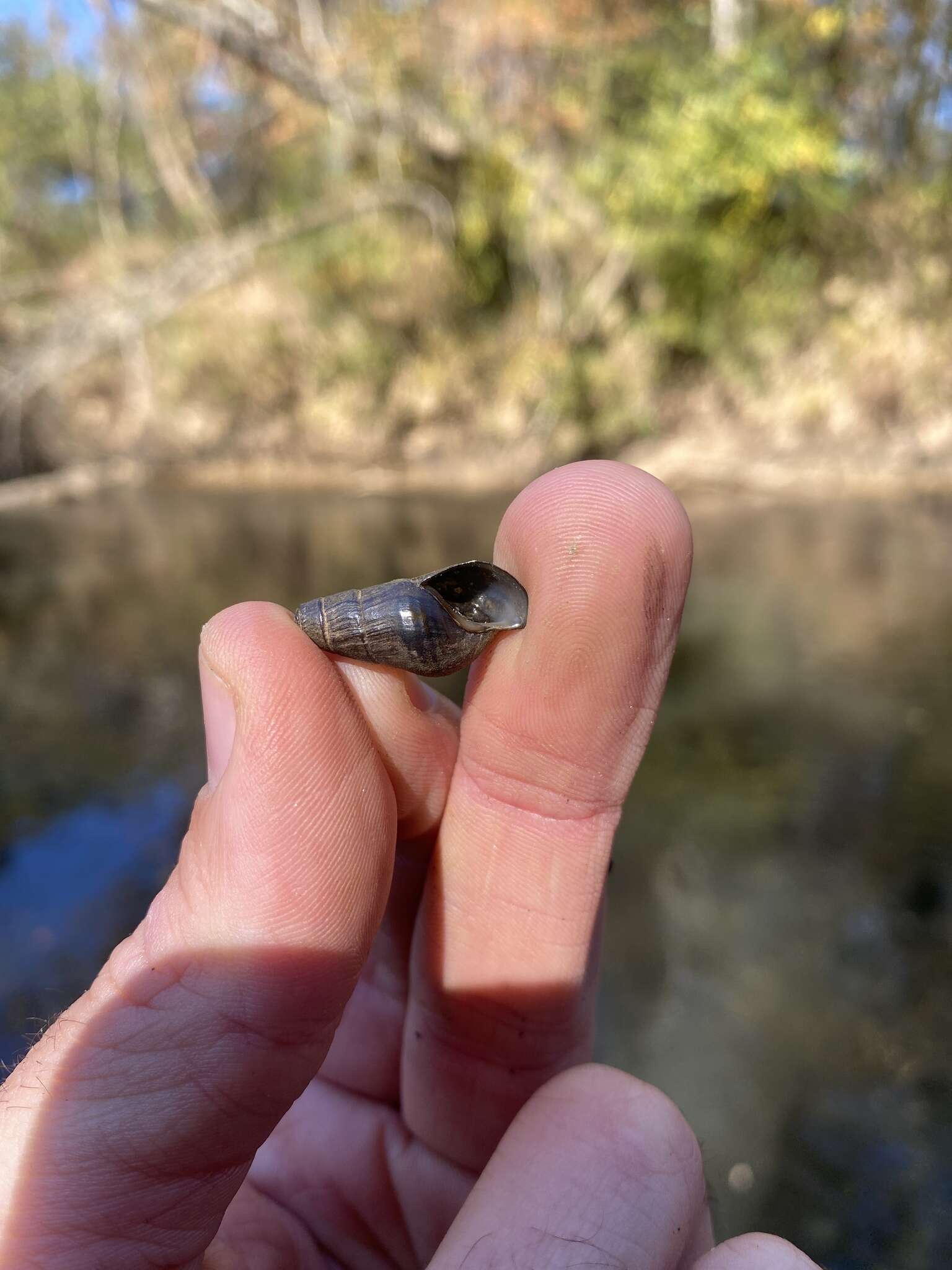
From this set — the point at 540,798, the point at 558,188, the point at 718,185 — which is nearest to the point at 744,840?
the point at 540,798

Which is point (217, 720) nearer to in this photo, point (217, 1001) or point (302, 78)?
point (217, 1001)

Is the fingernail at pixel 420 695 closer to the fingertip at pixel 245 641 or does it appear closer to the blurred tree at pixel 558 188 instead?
the fingertip at pixel 245 641

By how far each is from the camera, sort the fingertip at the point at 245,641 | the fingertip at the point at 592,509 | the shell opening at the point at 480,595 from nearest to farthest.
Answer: the fingertip at the point at 245,641 → the fingertip at the point at 592,509 → the shell opening at the point at 480,595

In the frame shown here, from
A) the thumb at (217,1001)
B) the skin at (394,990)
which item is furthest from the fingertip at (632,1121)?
the thumb at (217,1001)

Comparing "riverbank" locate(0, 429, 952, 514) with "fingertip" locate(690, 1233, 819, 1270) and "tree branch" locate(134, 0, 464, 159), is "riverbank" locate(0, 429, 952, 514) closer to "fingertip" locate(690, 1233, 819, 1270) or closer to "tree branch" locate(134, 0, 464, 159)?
"tree branch" locate(134, 0, 464, 159)

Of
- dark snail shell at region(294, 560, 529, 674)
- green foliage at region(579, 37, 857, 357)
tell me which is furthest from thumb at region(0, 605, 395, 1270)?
green foliage at region(579, 37, 857, 357)

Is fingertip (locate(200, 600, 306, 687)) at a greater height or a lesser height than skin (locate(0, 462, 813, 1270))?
greater
